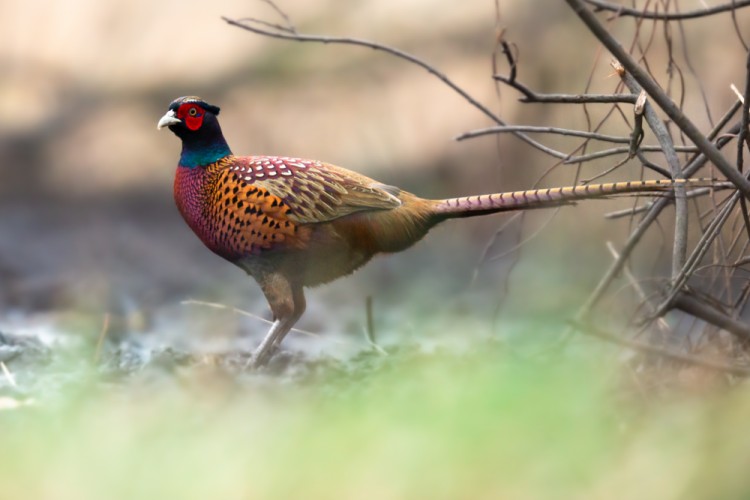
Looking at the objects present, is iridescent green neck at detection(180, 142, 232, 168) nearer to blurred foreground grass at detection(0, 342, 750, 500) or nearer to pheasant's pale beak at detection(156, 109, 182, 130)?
pheasant's pale beak at detection(156, 109, 182, 130)

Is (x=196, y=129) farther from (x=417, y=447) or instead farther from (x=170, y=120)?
(x=417, y=447)

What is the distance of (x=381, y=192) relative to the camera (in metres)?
4.73

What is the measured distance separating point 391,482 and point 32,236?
26.1 ft

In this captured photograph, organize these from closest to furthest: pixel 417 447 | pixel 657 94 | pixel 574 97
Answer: pixel 417 447, pixel 657 94, pixel 574 97

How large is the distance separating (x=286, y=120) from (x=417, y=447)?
7.72 m

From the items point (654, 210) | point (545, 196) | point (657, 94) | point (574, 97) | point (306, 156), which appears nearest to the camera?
point (657, 94)

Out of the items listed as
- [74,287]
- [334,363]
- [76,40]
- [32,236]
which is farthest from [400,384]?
[76,40]

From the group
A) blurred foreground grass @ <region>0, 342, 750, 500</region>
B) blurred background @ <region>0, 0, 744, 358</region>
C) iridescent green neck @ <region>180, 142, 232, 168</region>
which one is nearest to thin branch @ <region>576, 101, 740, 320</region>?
blurred foreground grass @ <region>0, 342, 750, 500</region>

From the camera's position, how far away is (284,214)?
4.71 meters

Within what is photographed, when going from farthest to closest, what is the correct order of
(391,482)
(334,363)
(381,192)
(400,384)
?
(334,363)
(381,192)
(400,384)
(391,482)

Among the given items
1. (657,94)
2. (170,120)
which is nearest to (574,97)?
(657,94)

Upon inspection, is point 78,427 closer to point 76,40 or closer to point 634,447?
point 634,447

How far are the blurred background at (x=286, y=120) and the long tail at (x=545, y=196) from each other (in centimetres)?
494

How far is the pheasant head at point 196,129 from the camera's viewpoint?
184 inches
